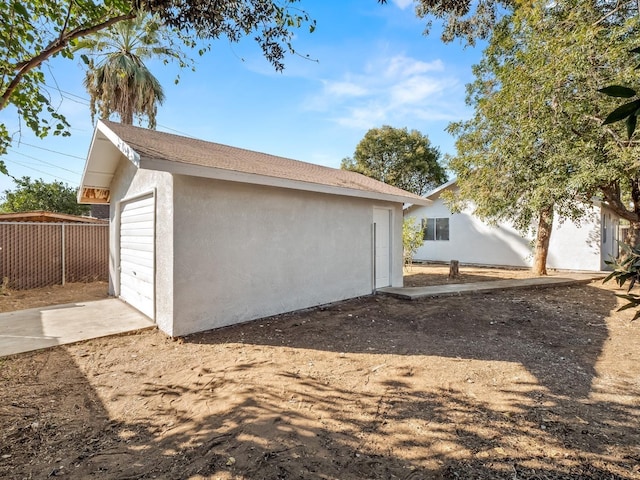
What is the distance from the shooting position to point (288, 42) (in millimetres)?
5238

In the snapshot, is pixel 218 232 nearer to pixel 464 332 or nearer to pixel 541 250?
pixel 464 332

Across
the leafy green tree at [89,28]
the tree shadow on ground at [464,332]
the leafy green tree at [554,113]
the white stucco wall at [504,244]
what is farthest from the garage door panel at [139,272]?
the white stucco wall at [504,244]

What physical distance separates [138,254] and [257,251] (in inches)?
104

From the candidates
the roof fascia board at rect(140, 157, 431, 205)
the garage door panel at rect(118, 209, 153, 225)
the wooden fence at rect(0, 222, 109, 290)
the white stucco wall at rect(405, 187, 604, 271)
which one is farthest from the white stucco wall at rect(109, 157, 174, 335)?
the white stucco wall at rect(405, 187, 604, 271)

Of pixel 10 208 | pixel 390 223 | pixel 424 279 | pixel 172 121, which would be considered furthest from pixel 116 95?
pixel 10 208

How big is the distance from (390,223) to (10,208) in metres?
30.0

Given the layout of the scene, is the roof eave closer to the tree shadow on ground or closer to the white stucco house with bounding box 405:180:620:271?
the tree shadow on ground

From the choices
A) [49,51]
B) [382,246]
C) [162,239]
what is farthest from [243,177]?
[382,246]

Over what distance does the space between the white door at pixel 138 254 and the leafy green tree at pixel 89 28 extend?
6.53 feet

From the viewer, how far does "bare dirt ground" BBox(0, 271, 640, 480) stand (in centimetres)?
260

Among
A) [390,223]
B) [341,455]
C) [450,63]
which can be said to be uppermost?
[450,63]

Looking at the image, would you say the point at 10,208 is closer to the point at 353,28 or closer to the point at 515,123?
the point at 353,28

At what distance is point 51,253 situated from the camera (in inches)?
398

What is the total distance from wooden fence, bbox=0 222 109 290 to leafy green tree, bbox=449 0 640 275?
12.7m
